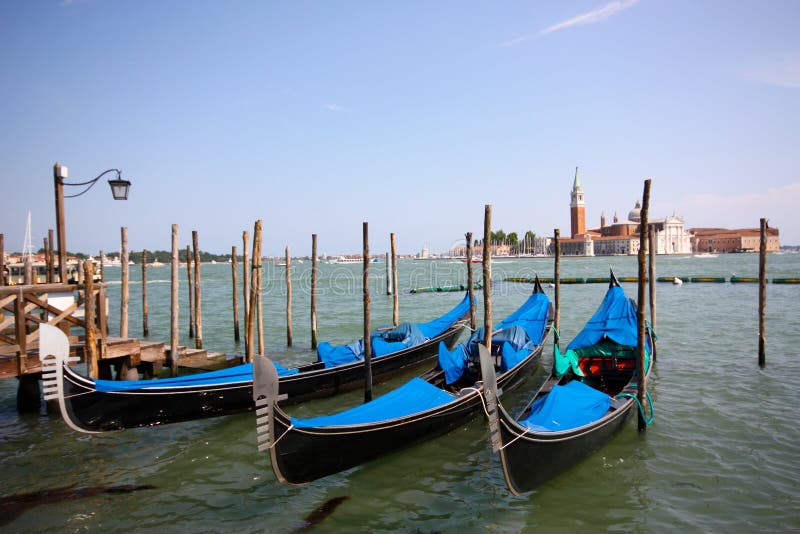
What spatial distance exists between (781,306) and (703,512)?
15.2m

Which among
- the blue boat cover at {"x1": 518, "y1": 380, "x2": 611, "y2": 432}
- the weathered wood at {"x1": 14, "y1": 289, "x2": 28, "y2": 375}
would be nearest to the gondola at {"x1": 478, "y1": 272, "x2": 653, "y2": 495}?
the blue boat cover at {"x1": 518, "y1": 380, "x2": 611, "y2": 432}

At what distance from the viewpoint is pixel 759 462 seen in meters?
4.69

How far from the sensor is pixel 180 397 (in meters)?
5.62

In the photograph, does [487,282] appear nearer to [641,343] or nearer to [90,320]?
[641,343]

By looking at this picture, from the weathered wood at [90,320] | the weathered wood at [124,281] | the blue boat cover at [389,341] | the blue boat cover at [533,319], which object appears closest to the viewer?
the weathered wood at [90,320]

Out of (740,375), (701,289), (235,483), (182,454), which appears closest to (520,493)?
(235,483)

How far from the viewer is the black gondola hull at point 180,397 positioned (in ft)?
16.5

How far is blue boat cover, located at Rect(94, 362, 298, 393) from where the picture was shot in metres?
5.20

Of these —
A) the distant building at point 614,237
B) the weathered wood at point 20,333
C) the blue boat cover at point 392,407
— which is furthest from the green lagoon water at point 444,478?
the distant building at point 614,237

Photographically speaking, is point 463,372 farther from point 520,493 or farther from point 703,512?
point 703,512

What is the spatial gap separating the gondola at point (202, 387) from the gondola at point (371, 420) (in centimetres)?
143

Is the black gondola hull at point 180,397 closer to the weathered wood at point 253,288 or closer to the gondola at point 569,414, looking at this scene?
the weathered wood at point 253,288

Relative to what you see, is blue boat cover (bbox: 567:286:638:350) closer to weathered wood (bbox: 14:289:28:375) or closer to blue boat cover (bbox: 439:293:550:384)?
blue boat cover (bbox: 439:293:550:384)

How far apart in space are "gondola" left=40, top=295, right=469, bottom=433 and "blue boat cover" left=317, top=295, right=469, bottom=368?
0.01 metres
